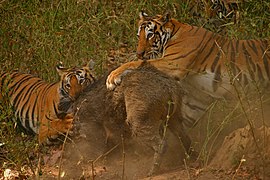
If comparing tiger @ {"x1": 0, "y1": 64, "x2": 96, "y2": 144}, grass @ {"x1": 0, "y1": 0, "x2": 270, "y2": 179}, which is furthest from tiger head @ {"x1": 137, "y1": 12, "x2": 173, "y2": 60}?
grass @ {"x1": 0, "y1": 0, "x2": 270, "y2": 179}

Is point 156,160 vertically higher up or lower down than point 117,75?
lower down

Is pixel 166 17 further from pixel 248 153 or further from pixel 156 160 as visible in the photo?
pixel 248 153

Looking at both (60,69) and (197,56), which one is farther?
(60,69)

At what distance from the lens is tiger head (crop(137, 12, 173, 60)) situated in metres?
6.92

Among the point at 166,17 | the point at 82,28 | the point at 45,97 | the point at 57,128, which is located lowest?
the point at 45,97

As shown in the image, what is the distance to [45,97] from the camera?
8078 millimetres

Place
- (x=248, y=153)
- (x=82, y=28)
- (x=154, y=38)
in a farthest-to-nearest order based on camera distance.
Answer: (x=82, y=28)
(x=154, y=38)
(x=248, y=153)

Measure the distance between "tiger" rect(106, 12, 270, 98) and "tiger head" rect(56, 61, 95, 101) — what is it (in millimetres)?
839

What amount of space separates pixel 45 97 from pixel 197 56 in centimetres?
222

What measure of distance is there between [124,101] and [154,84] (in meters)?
0.31

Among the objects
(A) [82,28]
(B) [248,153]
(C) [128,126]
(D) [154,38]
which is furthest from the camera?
(A) [82,28]

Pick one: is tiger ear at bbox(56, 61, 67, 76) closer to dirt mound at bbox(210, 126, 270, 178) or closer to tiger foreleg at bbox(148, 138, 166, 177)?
tiger foreleg at bbox(148, 138, 166, 177)

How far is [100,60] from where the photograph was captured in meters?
8.20

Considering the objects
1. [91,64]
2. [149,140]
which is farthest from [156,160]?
[91,64]
